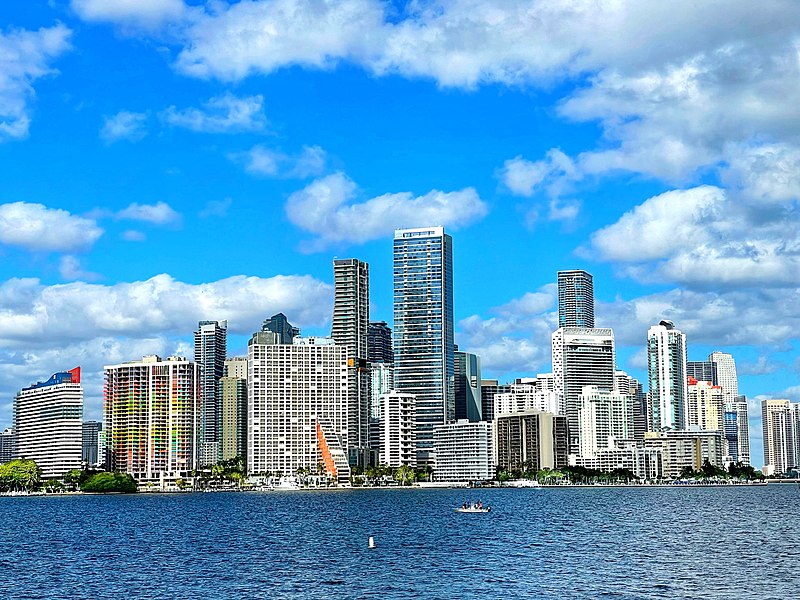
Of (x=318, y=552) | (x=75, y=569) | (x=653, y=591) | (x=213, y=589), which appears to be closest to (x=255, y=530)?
(x=318, y=552)

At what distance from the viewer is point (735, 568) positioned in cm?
10612

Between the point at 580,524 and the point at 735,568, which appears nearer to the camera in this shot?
the point at 735,568

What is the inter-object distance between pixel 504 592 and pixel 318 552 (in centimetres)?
3923

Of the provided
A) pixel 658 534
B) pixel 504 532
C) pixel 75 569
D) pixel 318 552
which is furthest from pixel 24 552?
pixel 658 534

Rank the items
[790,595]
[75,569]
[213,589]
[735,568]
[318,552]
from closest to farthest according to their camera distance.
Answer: [790,595] < [213,589] < [735,568] < [75,569] < [318,552]

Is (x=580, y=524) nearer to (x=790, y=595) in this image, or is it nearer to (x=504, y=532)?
(x=504, y=532)

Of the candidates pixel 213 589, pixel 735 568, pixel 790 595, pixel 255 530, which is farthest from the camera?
pixel 255 530

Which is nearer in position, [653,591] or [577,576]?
[653,591]

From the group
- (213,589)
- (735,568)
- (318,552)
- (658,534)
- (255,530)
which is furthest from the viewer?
(255,530)

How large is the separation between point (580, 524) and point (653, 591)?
85704mm

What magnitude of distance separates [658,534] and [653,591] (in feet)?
194

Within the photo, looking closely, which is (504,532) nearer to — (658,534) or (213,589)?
(658,534)

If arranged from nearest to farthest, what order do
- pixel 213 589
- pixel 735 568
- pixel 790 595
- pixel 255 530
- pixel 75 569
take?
pixel 790 595
pixel 213 589
pixel 735 568
pixel 75 569
pixel 255 530

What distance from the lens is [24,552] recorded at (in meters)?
137
